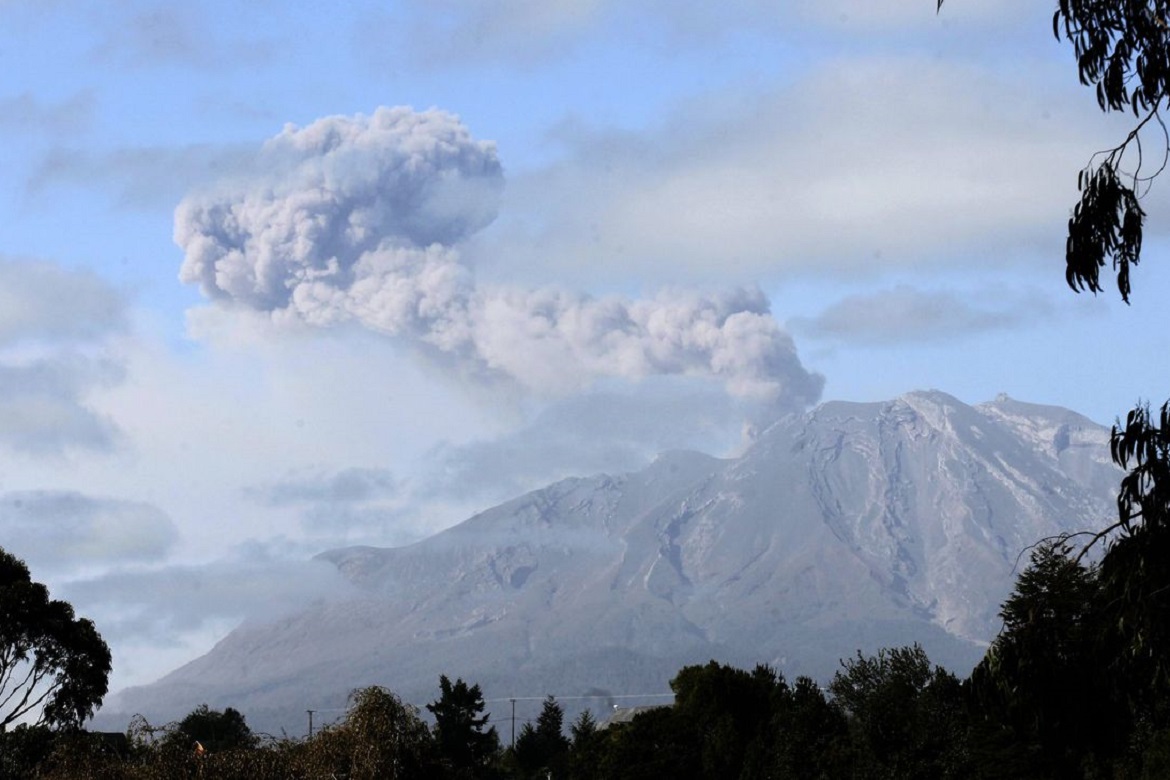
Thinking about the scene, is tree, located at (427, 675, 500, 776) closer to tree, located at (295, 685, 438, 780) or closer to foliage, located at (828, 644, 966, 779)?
foliage, located at (828, 644, 966, 779)

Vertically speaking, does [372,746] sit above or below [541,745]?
below

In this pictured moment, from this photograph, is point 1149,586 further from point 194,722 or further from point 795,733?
point 194,722

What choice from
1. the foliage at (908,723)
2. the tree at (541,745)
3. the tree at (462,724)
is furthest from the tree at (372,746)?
the tree at (541,745)

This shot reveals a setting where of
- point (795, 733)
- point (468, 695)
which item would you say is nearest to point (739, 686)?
point (795, 733)

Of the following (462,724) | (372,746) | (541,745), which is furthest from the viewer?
(541,745)

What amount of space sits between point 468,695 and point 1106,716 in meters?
112

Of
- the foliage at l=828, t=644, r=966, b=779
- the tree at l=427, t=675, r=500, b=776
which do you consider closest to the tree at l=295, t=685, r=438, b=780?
the foliage at l=828, t=644, r=966, b=779

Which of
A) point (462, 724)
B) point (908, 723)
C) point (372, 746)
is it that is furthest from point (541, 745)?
point (372, 746)

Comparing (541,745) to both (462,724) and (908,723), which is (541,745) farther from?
(908,723)

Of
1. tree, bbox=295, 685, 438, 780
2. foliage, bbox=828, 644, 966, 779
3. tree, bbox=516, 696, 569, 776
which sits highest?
tree, bbox=516, 696, 569, 776

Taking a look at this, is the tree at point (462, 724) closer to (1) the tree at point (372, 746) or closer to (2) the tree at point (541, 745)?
(2) the tree at point (541, 745)

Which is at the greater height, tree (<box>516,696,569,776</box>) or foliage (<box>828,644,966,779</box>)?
tree (<box>516,696,569,776</box>)

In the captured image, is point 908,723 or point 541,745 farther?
point 541,745

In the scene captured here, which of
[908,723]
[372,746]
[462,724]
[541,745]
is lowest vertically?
[372,746]
